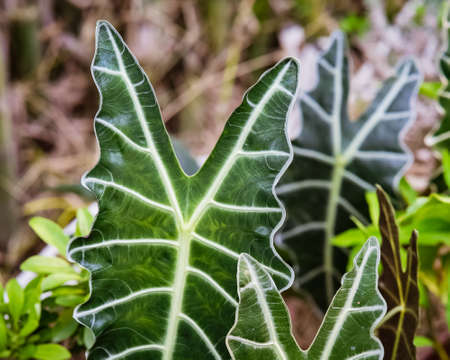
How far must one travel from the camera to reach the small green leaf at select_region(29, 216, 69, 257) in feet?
1.32

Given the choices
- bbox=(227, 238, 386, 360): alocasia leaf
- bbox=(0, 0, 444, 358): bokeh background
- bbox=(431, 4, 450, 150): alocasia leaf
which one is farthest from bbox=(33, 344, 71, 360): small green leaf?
bbox=(0, 0, 444, 358): bokeh background

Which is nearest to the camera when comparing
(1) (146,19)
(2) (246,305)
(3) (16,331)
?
(2) (246,305)

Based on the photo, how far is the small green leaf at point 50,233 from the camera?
0.40 m

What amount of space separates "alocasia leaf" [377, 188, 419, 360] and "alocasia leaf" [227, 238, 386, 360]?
0.06 metres

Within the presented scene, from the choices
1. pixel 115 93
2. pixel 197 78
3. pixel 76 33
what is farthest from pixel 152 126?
pixel 76 33

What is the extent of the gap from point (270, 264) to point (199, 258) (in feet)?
0.17

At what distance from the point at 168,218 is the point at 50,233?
0.39 ft

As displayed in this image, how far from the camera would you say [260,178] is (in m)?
0.34

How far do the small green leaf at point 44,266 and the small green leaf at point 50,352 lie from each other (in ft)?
0.19

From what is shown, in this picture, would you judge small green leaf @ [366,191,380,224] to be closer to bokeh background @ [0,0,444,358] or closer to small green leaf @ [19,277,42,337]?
small green leaf @ [19,277,42,337]

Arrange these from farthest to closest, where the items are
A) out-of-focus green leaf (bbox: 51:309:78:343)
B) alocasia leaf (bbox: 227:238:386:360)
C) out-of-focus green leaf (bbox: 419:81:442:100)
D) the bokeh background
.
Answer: the bokeh background → out-of-focus green leaf (bbox: 419:81:442:100) → out-of-focus green leaf (bbox: 51:309:78:343) → alocasia leaf (bbox: 227:238:386:360)

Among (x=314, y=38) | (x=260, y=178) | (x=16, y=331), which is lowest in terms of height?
(x=16, y=331)

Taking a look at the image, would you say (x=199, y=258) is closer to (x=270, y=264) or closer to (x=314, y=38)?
(x=270, y=264)

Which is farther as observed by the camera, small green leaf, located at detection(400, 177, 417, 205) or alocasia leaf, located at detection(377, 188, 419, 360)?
small green leaf, located at detection(400, 177, 417, 205)
